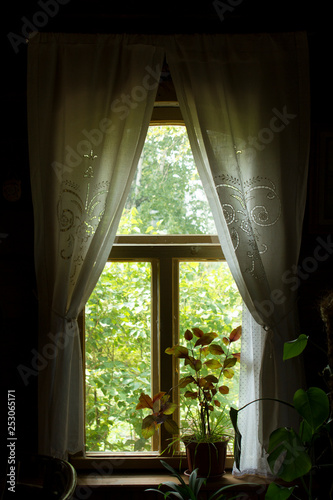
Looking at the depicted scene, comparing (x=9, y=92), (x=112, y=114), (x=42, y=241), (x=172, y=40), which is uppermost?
(x=172, y=40)

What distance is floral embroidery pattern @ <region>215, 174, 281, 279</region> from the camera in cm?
228

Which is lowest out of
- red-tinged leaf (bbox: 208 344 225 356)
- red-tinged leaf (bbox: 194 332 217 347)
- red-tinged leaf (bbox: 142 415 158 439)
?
red-tinged leaf (bbox: 142 415 158 439)

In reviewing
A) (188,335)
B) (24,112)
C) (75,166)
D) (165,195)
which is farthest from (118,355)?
(24,112)

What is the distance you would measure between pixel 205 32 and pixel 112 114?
0.63 metres

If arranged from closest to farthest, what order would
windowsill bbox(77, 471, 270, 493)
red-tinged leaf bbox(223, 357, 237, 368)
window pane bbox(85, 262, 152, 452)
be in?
windowsill bbox(77, 471, 270, 493) < red-tinged leaf bbox(223, 357, 237, 368) < window pane bbox(85, 262, 152, 452)

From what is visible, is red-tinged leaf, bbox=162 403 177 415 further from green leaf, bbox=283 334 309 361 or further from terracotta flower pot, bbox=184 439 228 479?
green leaf, bbox=283 334 309 361

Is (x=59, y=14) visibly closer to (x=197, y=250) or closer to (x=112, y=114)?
(x=112, y=114)

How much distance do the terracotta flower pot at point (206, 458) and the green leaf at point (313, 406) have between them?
1.79ft

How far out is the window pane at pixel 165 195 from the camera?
2.49m

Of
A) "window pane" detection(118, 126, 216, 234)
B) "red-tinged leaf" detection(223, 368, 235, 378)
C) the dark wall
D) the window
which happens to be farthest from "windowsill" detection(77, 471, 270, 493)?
"window pane" detection(118, 126, 216, 234)

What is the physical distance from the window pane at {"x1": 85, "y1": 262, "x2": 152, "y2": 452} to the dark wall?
0.90 ft

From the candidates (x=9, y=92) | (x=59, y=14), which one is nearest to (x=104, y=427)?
(x=9, y=92)

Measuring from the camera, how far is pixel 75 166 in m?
2.31

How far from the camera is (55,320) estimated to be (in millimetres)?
2240
